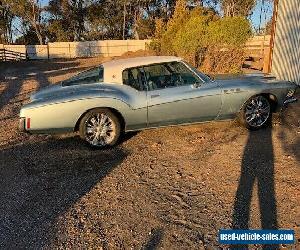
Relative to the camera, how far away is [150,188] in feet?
17.4

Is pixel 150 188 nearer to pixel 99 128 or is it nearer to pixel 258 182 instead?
pixel 258 182

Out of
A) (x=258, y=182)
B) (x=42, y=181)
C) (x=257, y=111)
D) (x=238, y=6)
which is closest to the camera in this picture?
(x=258, y=182)

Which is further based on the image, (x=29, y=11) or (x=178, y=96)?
(x=29, y=11)

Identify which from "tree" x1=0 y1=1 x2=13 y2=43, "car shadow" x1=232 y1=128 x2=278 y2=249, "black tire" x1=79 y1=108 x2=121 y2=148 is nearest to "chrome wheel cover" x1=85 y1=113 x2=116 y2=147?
"black tire" x1=79 y1=108 x2=121 y2=148

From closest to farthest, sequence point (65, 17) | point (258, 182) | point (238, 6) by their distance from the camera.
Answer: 1. point (258, 182)
2. point (238, 6)
3. point (65, 17)

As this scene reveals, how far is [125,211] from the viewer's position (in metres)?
4.70

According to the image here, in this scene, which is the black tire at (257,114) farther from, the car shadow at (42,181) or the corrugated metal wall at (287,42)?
the corrugated metal wall at (287,42)

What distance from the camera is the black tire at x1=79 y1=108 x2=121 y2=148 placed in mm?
6730

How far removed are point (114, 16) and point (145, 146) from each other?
206 ft

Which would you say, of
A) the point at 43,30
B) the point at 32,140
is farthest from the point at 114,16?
the point at 32,140

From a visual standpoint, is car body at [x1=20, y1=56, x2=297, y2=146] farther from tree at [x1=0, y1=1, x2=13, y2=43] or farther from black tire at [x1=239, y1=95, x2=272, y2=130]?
tree at [x1=0, y1=1, x2=13, y2=43]

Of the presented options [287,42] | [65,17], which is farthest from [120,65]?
[65,17]

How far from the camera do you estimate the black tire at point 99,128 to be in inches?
265

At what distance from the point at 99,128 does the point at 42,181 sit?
156 centimetres
